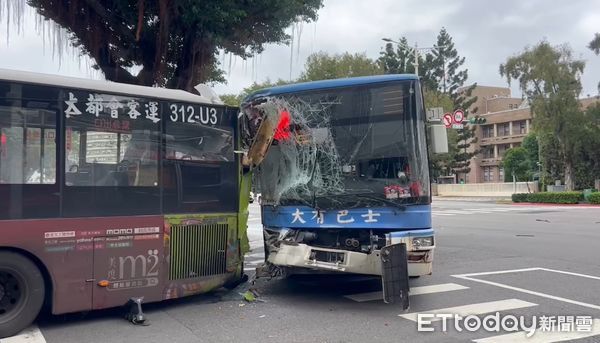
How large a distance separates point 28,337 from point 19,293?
0.48m

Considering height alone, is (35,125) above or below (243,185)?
above

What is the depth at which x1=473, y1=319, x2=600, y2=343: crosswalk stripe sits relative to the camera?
19.0ft

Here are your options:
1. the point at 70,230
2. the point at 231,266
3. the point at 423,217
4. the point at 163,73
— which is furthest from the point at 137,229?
the point at 163,73

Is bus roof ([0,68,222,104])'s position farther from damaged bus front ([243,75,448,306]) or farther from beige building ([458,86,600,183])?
beige building ([458,86,600,183])

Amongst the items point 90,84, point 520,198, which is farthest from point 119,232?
point 520,198

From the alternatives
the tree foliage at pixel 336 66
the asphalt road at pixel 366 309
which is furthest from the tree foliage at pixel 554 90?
the asphalt road at pixel 366 309

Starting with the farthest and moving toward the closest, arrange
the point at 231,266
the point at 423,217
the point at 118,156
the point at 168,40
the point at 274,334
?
the point at 168,40 → the point at 231,266 → the point at 423,217 → the point at 118,156 → the point at 274,334

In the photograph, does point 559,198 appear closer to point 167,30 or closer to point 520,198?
point 520,198

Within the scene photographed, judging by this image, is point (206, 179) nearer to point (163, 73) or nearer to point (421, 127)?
point (421, 127)

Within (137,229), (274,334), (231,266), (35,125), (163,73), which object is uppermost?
(163,73)

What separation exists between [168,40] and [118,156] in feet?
15.2

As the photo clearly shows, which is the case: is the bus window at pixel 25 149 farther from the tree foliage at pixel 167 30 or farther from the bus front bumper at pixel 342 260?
the tree foliage at pixel 167 30

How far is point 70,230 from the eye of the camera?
6.23 m

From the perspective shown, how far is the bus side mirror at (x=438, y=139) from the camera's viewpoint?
304 inches
